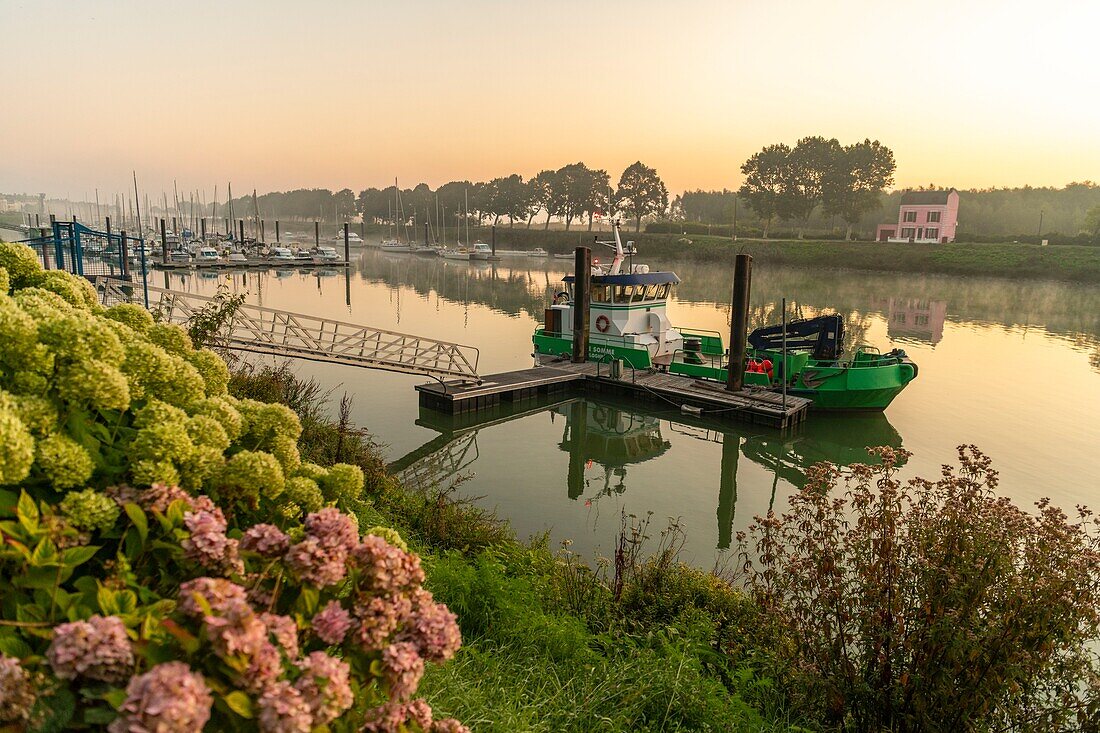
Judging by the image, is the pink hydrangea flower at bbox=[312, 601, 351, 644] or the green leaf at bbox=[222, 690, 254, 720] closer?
the green leaf at bbox=[222, 690, 254, 720]

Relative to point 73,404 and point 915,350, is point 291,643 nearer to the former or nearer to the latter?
point 73,404

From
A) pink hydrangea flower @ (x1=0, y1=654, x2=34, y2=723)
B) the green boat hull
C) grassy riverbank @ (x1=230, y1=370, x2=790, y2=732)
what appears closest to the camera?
pink hydrangea flower @ (x1=0, y1=654, x2=34, y2=723)

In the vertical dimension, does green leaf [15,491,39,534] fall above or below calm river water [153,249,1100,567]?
above

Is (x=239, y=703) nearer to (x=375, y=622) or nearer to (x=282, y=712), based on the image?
(x=282, y=712)

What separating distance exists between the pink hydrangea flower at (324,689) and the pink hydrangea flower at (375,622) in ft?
0.98

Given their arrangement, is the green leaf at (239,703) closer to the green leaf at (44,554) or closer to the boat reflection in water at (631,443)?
the green leaf at (44,554)

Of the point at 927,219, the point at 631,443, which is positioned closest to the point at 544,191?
the point at 927,219

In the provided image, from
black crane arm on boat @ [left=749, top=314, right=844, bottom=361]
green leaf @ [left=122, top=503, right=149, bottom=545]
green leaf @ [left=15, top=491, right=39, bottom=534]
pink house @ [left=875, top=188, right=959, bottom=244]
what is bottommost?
black crane arm on boat @ [left=749, top=314, right=844, bottom=361]

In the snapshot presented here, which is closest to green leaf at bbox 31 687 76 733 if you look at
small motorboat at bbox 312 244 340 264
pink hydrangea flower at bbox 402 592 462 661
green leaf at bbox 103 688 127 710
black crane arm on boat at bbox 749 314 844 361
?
green leaf at bbox 103 688 127 710

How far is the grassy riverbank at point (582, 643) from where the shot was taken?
467cm

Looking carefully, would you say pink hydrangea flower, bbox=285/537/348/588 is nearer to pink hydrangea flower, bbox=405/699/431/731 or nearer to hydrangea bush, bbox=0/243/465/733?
hydrangea bush, bbox=0/243/465/733

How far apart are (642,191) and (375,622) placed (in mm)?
121929

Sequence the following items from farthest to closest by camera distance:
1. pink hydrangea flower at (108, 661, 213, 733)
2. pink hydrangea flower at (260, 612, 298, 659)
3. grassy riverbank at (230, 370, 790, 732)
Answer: grassy riverbank at (230, 370, 790, 732), pink hydrangea flower at (260, 612, 298, 659), pink hydrangea flower at (108, 661, 213, 733)

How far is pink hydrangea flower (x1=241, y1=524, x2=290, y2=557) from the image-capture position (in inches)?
96.8
